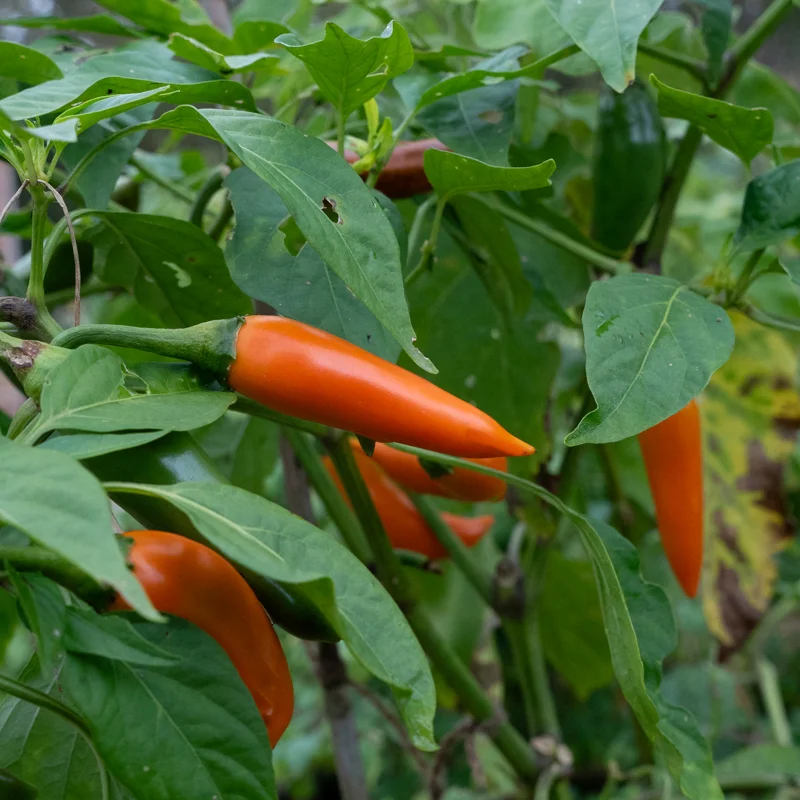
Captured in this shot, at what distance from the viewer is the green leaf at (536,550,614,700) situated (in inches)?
36.5

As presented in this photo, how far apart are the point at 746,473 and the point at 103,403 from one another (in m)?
0.74

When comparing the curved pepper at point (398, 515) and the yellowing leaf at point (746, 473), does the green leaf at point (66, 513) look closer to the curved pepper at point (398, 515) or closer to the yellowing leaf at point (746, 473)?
the curved pepper at point (398, 515)

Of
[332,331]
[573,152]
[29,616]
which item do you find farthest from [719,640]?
[29,616]

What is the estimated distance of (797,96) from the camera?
86 centimetres

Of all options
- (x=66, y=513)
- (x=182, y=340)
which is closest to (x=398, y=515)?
(x=182, y=340)

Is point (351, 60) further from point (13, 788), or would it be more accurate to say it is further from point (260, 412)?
point (13, 788)

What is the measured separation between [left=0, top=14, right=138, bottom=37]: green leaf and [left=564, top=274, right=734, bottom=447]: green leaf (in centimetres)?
40

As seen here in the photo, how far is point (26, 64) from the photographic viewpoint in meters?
0.44

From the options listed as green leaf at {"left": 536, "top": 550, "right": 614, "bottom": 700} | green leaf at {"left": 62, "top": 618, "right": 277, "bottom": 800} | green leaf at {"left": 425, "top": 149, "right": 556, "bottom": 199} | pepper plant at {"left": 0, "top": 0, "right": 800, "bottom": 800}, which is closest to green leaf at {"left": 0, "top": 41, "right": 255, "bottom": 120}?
pepper plant at {"left": 0, "top": 0, "right": 800, "bottom": 800}

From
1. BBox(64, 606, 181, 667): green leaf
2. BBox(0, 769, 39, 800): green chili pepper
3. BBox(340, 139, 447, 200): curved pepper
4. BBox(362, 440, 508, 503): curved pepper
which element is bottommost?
BBox(0, 769, 39, 800): green chili pepper

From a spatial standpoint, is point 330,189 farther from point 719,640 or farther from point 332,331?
point 719,640

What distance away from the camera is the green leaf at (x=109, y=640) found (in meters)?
0.31

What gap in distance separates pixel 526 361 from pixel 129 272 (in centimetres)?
33

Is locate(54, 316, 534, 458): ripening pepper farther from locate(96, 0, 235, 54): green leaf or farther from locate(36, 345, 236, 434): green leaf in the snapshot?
locate(96, 0, 235, 54): green leaf
